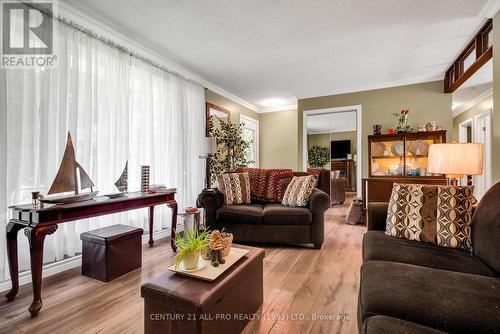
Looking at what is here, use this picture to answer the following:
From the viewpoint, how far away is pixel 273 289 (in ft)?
→ 6.26

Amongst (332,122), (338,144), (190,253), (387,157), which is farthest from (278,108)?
(190,253)

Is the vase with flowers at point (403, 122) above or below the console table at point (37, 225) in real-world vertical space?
above

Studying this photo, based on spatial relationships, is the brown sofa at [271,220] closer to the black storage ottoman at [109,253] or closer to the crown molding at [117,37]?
the black storage ottoman at [109,253]

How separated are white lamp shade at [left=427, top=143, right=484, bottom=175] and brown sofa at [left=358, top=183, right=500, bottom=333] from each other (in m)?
0.55

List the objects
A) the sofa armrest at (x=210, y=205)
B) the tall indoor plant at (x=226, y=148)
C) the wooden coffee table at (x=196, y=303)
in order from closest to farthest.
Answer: the wooden coffee table at (x=196, y=303)
the sofa armrest at (x=210, y=205)
the tall indoor plant at (x=226, y=148)

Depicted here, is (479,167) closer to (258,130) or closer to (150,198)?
(150,198)

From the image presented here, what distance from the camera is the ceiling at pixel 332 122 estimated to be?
4.76 meters

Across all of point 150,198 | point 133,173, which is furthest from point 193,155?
point 150,198

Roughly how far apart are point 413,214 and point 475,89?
4126 millimetres

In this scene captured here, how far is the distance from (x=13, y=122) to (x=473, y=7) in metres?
4.28

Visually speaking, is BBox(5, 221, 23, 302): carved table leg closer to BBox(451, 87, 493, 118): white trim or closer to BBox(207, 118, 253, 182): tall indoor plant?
BBox(207, 118, 253, 182): tall indoor plant

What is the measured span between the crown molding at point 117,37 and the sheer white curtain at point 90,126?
112mm

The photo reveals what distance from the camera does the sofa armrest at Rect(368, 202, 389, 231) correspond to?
1994mm

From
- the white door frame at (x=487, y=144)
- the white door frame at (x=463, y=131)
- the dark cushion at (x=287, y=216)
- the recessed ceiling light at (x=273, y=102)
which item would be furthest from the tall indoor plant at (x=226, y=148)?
the white door frame at (x=463, y=131)
